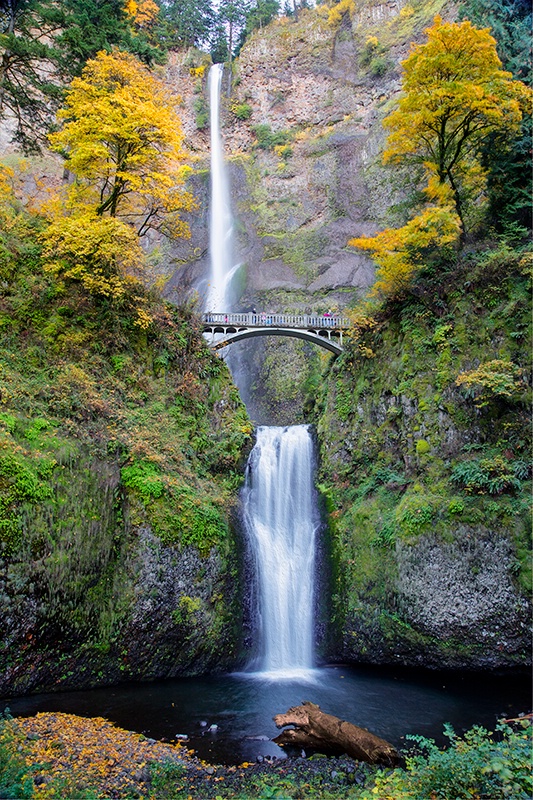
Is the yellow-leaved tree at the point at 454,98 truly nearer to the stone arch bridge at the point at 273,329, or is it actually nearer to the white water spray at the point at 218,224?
the stone arch bridge at the point at 273,329

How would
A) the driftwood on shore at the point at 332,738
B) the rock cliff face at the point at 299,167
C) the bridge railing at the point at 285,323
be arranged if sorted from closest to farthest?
the driftwood on shore at the point at 332,738, the bridge railing at the point at 285,323, the rock cliff face at the point at 299,167

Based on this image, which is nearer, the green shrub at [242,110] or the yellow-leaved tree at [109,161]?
the yellow-leaved tree at [109,161]

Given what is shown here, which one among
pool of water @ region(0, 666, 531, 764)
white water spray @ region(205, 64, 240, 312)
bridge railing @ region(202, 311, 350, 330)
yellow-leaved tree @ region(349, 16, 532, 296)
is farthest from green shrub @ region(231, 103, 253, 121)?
pool of water @ region(0, 666, 531, 764)

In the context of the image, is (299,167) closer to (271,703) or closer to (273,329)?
(273,329)

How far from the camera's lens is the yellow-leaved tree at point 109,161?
526 inches

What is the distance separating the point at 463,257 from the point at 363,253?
666 inches

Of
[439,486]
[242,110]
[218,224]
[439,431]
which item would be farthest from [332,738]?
[242,110]

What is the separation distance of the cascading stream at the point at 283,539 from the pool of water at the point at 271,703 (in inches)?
48.4

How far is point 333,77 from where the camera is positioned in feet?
129

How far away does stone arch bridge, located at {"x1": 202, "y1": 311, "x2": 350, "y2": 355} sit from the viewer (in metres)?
21.5

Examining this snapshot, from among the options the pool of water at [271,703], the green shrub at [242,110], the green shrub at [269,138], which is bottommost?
the pool of water at [271,703]

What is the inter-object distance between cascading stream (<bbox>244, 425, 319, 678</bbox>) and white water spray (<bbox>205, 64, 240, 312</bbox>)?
14.8 meters

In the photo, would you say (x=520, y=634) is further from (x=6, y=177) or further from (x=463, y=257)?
(x=6, y=177)

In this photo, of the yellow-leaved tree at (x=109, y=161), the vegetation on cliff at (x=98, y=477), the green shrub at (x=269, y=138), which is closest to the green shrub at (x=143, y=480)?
the vegetation on cliff at (x=98, y=477)
